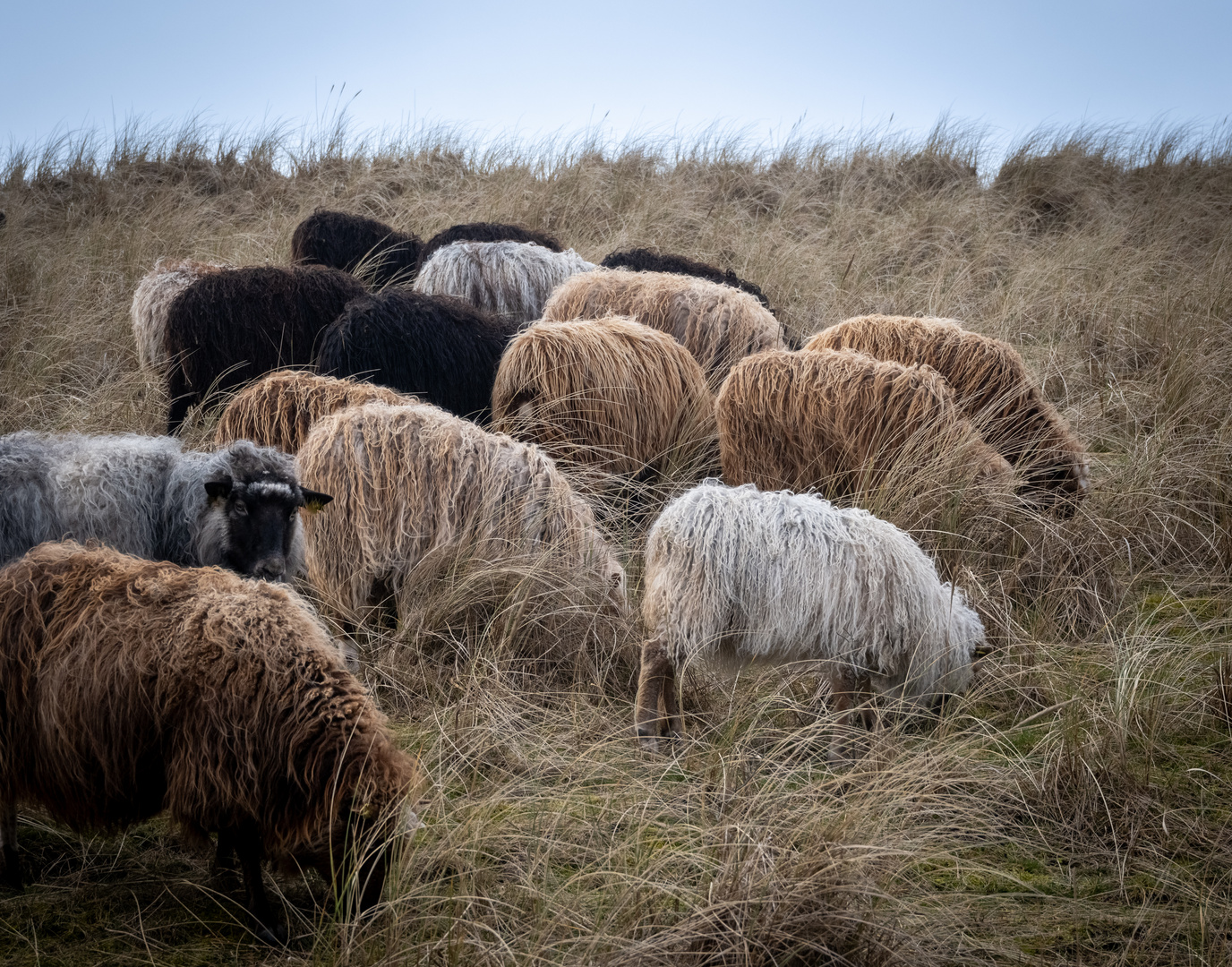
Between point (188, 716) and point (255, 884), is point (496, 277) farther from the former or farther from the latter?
point (255, 884)

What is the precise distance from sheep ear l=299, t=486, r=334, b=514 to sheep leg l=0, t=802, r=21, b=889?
1356mm

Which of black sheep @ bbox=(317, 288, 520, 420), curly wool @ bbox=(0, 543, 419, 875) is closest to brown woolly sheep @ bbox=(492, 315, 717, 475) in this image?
black sheep @ bbox=(317, 288, 520, 420)

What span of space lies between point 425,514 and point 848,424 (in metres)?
2.04

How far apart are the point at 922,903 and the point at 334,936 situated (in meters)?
1.45

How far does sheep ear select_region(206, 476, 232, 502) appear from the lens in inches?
140

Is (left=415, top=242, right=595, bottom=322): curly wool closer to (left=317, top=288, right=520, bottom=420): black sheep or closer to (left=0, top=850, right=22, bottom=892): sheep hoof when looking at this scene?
(left=317, top=288, right=520, bottom=420): black sheep

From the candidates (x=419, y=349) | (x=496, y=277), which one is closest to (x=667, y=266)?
(x=496, y=277)

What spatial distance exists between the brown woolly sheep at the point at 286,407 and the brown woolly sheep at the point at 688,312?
2011 mm

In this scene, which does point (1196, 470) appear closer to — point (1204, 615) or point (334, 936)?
point (1204, 615)

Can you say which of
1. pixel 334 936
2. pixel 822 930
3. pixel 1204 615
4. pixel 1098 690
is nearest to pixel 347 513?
pixel 334 936

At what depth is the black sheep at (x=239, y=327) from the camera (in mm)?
5773

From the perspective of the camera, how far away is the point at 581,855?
269 centimetres

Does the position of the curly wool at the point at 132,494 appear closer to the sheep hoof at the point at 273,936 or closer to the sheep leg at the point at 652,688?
the sheep leg at the point at 652,688

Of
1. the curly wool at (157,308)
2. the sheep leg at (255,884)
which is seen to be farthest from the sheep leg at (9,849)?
the curly wool at (157,308)
